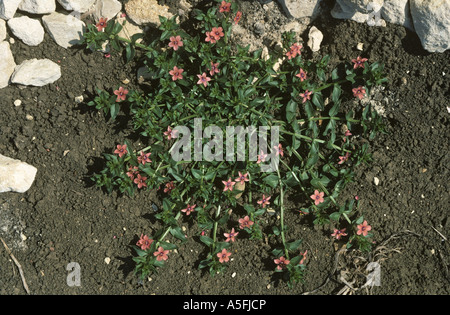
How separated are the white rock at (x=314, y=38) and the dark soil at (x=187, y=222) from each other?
140 mm

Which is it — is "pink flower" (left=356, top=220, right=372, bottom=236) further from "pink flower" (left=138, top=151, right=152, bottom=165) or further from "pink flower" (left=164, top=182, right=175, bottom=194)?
"pink flower" (left=138, top=151, right=152, bottom=165)

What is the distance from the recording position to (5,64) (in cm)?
406

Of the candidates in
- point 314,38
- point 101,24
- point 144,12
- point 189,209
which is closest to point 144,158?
A: point 189,209

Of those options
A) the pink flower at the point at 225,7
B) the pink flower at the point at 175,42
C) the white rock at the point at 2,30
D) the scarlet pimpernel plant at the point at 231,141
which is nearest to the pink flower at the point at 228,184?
the scarlet pimpernel plant at the point at 231,141

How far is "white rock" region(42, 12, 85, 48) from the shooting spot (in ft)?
13.3

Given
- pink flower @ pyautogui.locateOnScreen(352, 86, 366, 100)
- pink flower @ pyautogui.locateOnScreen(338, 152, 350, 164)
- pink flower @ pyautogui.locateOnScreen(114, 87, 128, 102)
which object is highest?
pink flower @ pyautogui.locateOnScreen(352, 86, 366, 100)

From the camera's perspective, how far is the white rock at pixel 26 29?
4.03 m

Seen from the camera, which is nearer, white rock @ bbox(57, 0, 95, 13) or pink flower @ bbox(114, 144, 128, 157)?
pink flower @ bbox(114, 144, 128, 157)

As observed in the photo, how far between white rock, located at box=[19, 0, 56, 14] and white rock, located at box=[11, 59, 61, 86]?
0.43 metres

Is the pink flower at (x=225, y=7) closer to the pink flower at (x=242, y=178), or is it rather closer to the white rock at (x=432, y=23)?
the pink flower at (x=242, y=178)

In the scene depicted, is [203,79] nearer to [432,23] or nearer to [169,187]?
[169,187]

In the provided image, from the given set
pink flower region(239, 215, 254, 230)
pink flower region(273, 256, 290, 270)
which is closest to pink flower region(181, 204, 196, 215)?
pink flower region(239, 215, 254, 230)

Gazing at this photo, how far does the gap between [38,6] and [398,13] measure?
316 cm

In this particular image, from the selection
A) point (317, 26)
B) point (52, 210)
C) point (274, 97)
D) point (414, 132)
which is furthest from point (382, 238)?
point (52, 210)
